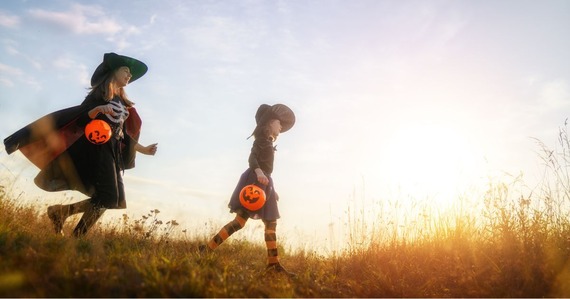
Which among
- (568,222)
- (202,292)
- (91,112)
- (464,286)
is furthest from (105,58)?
(568,222)

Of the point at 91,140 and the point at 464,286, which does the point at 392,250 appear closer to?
the point at 464,286

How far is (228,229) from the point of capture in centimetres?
503

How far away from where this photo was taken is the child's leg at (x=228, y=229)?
16.5ft

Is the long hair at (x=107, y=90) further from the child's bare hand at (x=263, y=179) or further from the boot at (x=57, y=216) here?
the child's bare hand at (x=263, y=179)

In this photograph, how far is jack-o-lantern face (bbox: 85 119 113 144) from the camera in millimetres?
4953

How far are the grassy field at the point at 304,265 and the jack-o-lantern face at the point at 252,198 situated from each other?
687 millimetres

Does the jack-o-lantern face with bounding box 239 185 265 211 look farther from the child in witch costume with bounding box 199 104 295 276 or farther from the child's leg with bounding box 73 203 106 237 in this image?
the child's leg with bounding box 73 203 106 237

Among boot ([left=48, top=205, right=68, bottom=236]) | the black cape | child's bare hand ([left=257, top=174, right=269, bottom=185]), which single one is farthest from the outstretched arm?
child's bare hand ([left=257, top=174, right=269, bottom=185])

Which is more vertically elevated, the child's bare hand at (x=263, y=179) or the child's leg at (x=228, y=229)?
the child's bare hand at (x=263, y=179)

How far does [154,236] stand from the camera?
5.91 m

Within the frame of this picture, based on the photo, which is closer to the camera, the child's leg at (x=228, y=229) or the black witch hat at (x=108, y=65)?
the child's leg at (x=228, y=229)

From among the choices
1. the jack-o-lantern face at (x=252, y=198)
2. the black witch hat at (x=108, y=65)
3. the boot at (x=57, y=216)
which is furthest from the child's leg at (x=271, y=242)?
the black witch hat at (x=108, y=65)

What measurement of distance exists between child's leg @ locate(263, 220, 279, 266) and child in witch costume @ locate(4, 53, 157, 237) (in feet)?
6.00

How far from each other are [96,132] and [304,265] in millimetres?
3324
